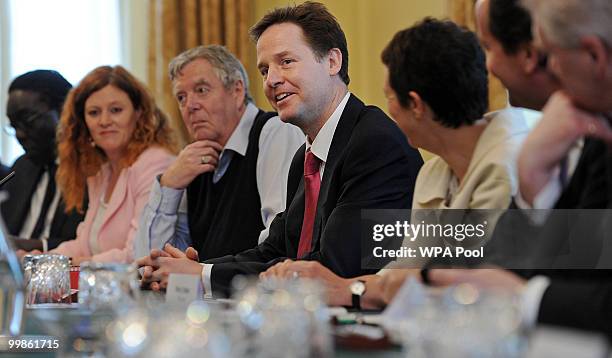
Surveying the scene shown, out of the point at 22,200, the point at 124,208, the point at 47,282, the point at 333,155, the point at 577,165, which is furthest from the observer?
the point at 22,200

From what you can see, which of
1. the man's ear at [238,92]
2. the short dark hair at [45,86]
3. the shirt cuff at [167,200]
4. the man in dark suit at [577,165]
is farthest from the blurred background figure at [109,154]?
the man in dark suit at [577,165]

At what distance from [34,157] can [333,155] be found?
8.88 ft

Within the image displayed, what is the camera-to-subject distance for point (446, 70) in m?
2.37

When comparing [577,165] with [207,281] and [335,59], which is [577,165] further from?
[335,59]

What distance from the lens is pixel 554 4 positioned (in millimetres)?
1709

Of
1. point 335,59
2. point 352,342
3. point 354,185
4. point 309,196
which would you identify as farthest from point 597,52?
point 335,59

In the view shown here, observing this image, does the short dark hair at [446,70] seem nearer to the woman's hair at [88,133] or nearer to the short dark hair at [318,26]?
the short dark hair at [318,26]

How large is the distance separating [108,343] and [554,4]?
0.94 meters

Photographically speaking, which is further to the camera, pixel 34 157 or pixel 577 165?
pixel 34 157

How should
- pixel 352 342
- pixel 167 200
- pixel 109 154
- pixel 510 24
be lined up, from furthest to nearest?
pixel 109 154 → pixel 167 200 → pixel 510 24 → pixel 352 342

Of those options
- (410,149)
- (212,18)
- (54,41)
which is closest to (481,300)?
(410,149)

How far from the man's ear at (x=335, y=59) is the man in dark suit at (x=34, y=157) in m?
2.25

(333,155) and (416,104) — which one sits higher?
(416,104)

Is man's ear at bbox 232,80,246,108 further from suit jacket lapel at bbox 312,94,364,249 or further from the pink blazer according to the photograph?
suit jacket lapel at bbox 312,94,364,249
